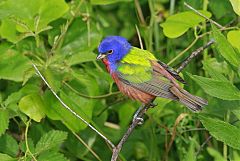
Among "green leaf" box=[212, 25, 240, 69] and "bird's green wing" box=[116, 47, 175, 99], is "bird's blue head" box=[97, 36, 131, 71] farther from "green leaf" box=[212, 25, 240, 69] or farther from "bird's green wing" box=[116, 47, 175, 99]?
"green leaf" box=[212, 25, 240, 69]

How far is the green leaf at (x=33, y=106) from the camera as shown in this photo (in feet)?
9.68

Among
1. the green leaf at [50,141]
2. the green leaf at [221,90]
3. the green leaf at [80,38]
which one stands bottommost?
the green leaf at [50,141]

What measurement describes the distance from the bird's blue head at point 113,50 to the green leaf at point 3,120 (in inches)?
19.1

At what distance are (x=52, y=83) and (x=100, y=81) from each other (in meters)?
0.58

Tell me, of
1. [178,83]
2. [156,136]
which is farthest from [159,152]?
[178,83]

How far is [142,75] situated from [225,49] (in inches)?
18.8

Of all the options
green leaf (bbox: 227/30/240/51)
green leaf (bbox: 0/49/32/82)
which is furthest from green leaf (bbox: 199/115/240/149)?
green leaf (bbox: 0/49/32/82)

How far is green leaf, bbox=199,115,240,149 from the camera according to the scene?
8.27ft

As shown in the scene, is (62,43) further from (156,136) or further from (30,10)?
(156,136)

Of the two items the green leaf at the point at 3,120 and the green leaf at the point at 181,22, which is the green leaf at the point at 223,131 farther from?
Result: the green leaf at the point at 3,120

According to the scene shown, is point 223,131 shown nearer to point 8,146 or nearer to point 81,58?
point 81,58

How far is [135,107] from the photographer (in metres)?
3.67

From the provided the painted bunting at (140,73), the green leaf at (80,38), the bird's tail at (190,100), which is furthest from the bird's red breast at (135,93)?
the green leaf at (80,38)

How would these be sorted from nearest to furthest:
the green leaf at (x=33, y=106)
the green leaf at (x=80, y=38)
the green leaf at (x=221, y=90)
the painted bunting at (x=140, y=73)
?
1. the green leaf at (x=221, y=90)
2. the painted bunting at (x=140, y=73)
3. the green leaf at (x=33, y=106)
4. the green leaf at (x=80, y=38)
